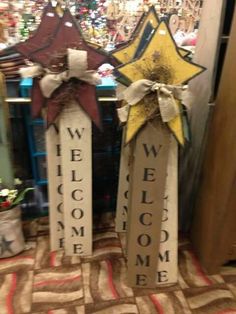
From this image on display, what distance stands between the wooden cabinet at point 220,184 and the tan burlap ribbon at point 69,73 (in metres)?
0.55

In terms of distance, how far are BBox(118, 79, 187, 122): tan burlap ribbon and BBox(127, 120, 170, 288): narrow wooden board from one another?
0.22 ft

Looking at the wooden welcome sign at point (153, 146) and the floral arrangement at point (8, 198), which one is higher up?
the wooden welcome sign at point (153, 146)

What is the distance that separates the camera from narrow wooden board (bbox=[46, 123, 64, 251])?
4.43ft

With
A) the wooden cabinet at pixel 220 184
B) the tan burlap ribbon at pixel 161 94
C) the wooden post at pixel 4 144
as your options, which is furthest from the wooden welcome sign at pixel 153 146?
the wooden post at pixel 4 144

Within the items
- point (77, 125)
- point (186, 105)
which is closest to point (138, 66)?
point (186, 105)

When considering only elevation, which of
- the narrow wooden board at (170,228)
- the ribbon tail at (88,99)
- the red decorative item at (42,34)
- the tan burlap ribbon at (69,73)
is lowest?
the narrow wooden board at (170,228)

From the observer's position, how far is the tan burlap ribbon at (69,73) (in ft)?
3.65

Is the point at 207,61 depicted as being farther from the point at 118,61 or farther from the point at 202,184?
the point at 202,184

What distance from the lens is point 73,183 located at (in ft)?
4.55

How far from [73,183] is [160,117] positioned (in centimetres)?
55

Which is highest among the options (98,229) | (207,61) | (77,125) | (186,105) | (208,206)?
(207,61)

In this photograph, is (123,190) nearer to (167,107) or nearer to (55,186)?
(55,186)

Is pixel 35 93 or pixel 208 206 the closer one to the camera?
pixel 35 93

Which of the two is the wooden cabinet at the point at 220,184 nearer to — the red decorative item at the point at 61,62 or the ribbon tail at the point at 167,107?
the ribbon tail at the point at 167,107
